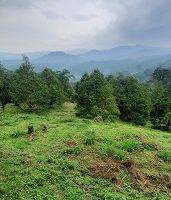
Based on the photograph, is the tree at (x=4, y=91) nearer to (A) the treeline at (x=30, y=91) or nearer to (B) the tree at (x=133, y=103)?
(A) the treeline at (x=30, y=91)

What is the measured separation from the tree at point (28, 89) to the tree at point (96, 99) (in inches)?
339

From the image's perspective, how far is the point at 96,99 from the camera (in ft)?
233

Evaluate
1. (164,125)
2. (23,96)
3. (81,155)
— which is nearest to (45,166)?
(81,155)

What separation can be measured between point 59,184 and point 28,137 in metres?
12.7

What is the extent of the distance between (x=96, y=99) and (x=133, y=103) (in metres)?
9.11

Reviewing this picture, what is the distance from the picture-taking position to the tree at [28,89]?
75.4 meters

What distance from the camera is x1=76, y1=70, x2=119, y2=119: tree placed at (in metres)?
68.6

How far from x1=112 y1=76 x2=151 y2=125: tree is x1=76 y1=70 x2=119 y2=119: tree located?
15.6 feet

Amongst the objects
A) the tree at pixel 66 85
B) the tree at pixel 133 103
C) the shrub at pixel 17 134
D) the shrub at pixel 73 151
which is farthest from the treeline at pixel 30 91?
the shrub at pixel 73 151

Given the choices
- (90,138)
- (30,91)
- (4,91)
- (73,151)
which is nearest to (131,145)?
(90,138)

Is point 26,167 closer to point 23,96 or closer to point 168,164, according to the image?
point 168,164

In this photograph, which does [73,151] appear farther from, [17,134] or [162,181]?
[17,134]

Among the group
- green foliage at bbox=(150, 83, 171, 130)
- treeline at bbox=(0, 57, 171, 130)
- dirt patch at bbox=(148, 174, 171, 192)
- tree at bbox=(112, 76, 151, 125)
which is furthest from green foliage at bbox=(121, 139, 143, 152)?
green foliage at bbox=(150, 83, 171, 130)

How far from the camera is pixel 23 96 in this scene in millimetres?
75688
